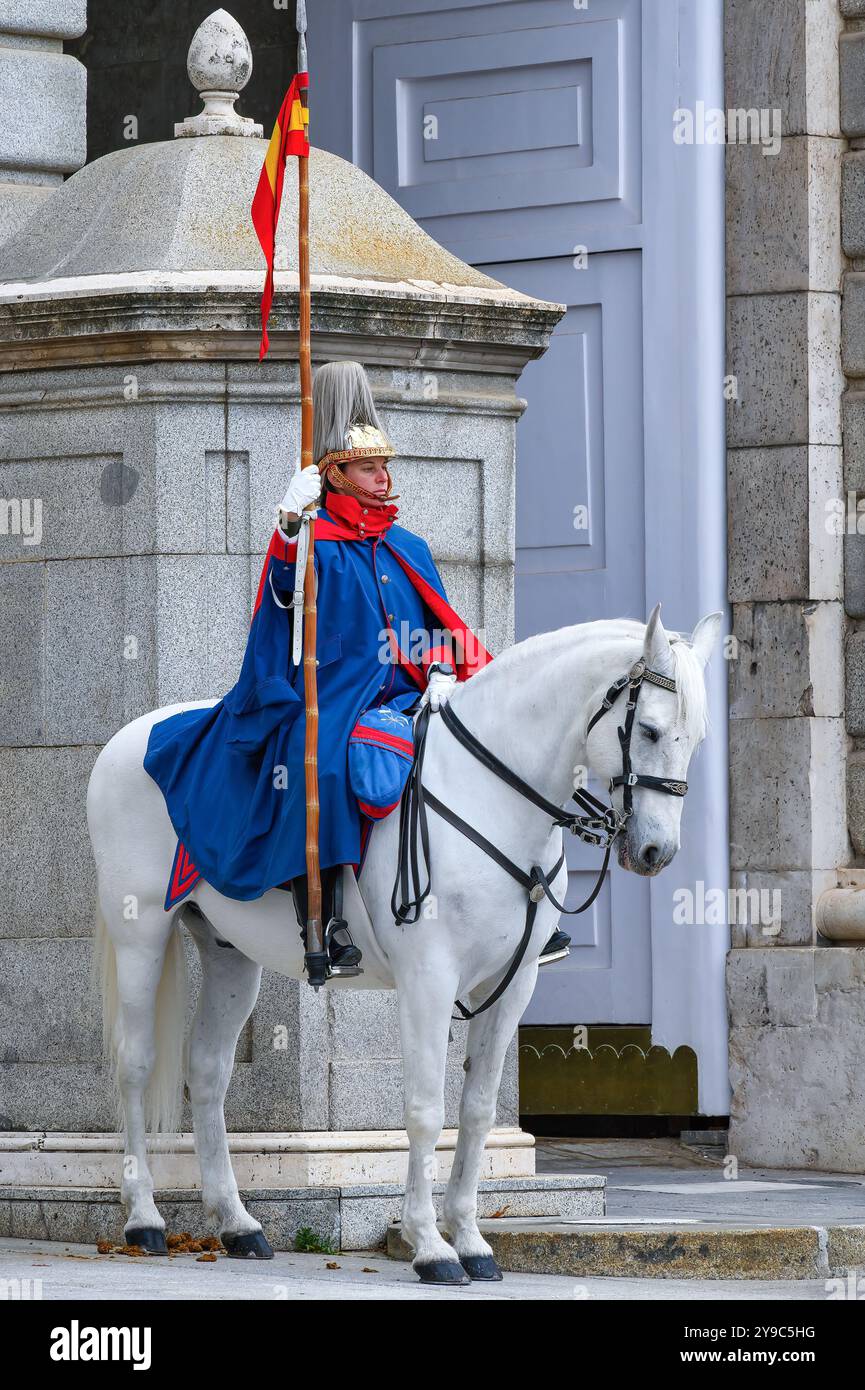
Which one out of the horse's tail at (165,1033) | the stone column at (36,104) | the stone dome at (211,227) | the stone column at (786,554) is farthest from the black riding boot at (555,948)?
the stone column at (36,104)

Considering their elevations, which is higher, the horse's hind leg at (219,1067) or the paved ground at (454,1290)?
the horse's hind leg at (219,1067)

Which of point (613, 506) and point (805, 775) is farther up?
point (613, 506)

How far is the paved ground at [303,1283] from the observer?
667 centimetres

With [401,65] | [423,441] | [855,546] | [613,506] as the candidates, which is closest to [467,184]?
[401,65]

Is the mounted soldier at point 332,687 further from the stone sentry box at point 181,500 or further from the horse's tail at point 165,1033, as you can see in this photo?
the stone sentry box at point 181,500

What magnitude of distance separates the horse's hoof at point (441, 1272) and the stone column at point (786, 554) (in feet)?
10.2

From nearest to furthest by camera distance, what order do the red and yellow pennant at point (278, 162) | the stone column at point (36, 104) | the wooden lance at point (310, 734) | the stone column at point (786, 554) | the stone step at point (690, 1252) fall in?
the wooden lance at point (310, 734), the stone step at point (690, 1252), the red and yellow pennant at point (278, 162), the stone column at point (36, 104), the stone column at point (786, 554)

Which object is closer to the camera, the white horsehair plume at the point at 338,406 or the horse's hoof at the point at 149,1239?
the white horsehair plume at the point at 338,406

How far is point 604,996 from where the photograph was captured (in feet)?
34.3

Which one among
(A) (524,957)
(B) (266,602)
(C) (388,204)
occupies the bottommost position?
(A) (524,957)

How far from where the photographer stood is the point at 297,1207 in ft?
26.0

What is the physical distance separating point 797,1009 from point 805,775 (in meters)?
0.83

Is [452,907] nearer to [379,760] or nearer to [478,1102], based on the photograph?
[379,760]

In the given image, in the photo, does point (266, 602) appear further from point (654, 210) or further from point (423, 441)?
point (654, 210)
